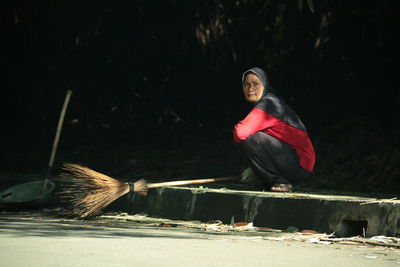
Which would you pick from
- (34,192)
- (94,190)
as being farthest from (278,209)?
(34,192)

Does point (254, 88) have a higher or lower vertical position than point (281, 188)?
higher

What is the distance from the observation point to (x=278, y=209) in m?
7.07

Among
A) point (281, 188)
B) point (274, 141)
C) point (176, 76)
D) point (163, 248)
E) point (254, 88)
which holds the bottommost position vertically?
point (163, 248)

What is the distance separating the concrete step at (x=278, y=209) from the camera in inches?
252

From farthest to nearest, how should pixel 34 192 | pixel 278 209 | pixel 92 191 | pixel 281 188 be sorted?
pixel 34 192, pixel 92 191, pixel 281 188, pixel 278 209

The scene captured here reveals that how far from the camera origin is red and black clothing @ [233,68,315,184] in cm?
791

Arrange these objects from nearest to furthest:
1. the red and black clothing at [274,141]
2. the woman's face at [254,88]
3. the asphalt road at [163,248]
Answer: the asphalt road at [163,248]
the red and black clothing at [274,141]
the woman's face at [254,88]

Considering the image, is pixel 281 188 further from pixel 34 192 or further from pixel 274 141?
pixel 34 192

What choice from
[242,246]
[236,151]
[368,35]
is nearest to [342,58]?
[368,35]

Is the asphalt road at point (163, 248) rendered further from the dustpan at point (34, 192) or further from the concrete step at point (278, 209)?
the dustpan at point (34, 192)

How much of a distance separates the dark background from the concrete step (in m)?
2.98

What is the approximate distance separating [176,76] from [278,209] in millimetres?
7068

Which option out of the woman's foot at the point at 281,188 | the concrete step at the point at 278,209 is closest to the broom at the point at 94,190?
the concrete step at the point at 278,209

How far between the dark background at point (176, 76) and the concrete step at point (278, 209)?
298 centimetres
